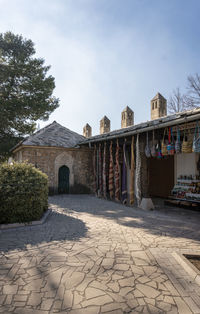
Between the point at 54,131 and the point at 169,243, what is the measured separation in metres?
12.1

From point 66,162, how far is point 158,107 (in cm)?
751

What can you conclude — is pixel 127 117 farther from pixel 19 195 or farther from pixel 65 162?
pixel 19 195

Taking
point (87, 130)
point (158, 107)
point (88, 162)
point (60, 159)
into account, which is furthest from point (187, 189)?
point (87, 130)

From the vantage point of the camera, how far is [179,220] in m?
6.65

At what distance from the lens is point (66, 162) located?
43.9 ft

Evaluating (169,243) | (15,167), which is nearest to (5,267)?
(169,243)

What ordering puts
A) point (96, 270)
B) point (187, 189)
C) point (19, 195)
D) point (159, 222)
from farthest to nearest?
1. point (187, 189)
2. point (159, 222)
3. point (19, 195)
4. point (96, 270)

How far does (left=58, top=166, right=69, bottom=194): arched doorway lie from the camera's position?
13.2 meters

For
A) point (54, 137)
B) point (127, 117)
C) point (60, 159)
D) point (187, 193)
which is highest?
point (127, 117)

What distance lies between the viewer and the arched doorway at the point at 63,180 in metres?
13.2

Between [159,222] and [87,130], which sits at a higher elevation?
[87,130]

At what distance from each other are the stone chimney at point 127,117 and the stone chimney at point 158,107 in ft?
7.91

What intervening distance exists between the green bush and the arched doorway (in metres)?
6.70

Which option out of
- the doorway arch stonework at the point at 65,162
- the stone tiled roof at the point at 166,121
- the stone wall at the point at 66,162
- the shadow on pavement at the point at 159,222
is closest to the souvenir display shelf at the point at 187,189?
the shadow on pavement at the point at 159,222
